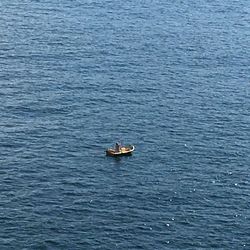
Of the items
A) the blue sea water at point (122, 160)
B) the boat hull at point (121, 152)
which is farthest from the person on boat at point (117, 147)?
the blue sea water at point (122, 160)

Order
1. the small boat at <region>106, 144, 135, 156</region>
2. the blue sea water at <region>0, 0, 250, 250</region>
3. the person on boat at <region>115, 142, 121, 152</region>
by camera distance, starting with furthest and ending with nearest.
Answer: the small boat at <region>106, 144, 135, 156</region> < the person on boat at <region>115, 142, 121, 152</region> < the blue sea water at <region>0, 0, 250, 250</region>

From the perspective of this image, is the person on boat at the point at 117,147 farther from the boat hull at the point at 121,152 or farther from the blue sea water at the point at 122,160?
the blue sea water at the point at 122,160

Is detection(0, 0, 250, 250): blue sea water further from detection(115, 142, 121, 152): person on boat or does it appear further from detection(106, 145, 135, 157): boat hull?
detection(115, 142, 121, 152): person on boat

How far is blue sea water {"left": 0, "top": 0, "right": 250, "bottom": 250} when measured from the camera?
134m

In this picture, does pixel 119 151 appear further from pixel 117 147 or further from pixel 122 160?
pixel 122 160

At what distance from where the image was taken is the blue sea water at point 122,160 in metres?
134

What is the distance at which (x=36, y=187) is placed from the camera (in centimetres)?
14550

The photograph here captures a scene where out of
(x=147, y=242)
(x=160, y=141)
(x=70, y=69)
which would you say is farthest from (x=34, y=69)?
(x=147, y=242)

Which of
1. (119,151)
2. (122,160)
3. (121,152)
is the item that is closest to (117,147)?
(119,151)

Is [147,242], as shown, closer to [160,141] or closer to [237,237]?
[237,237]

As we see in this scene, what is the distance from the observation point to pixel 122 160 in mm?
158625

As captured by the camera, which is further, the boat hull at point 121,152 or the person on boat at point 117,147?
the boat hull at point 121,152

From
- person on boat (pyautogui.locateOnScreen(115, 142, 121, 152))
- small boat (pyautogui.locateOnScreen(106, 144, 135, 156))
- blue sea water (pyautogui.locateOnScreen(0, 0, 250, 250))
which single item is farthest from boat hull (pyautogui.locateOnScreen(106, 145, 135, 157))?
blue sea water (pyautogui.locateOnScreen(0, 0, 250, 250))

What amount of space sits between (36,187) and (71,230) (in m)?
16.0
